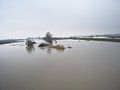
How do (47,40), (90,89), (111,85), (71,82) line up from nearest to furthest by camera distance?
(90,89) < (111,85) < (71,82) < (47,40)

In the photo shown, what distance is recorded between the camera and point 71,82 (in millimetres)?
4539

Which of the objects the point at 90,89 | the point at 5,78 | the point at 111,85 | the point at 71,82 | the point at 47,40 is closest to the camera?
the point at 90,89

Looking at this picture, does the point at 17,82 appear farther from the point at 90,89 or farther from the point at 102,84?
the point at 102,84

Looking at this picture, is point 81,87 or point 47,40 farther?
point 47,40

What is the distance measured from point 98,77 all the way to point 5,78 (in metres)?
3.91

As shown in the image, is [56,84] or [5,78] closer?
[56,84]

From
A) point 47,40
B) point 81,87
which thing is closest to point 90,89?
point 81,87

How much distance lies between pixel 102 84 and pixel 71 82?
1.13m

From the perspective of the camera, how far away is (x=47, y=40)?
1017 inches

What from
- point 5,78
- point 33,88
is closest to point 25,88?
point 33,88

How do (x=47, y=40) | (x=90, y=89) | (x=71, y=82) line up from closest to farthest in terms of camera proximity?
(x=90, y=89)
(x=71, y=82)
(x=47, y=40)

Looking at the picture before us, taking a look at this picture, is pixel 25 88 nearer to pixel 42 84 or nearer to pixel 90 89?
pixel 42 84

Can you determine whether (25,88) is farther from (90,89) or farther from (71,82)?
(90,89)

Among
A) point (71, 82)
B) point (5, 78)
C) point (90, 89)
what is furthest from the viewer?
point (5, 78)
